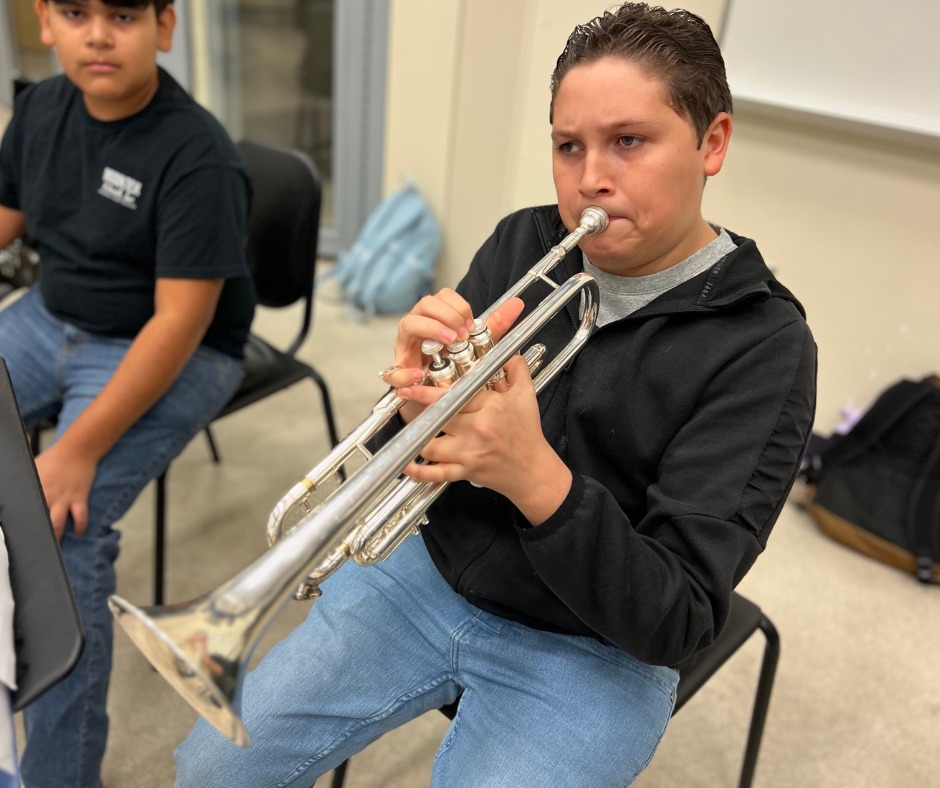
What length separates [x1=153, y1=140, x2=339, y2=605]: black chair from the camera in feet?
4.97

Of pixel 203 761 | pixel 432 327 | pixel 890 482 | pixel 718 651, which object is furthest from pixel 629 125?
pixel 890 482

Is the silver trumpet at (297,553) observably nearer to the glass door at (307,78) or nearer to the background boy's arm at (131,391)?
the background boy's arm at (131,391)

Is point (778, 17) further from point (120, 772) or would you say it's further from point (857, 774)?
point (120, 772)

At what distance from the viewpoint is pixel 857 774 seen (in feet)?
4.69

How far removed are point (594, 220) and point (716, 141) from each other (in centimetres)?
17

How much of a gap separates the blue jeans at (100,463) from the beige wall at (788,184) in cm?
139

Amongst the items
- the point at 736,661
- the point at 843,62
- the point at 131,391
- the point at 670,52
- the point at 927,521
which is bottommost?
the point at 736,661

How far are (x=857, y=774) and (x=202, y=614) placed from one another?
1345 mm

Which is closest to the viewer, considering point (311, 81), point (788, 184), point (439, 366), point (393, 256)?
point (439, 366)

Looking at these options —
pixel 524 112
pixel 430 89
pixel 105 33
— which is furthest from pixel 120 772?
pixel 430 89

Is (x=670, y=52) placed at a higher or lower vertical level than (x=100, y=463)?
higher

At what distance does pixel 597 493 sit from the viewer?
0.75 m

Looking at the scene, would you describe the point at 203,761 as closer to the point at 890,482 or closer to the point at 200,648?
the point at 200,648

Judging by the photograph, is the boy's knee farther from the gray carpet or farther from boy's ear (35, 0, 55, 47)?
boy's ear (35, 0, 55, 47)
